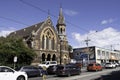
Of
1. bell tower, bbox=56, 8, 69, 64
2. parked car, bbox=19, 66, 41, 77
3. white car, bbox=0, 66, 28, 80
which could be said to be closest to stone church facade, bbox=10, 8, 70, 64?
bell tower, bbox=56, 8, 69, 64

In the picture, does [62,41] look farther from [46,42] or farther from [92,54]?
[92,54]

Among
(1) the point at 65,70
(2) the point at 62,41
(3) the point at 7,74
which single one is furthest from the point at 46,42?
(3) the point at 7,74

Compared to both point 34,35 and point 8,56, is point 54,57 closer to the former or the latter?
point 34,35

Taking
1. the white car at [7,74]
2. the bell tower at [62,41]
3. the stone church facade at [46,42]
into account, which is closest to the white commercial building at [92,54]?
the bell tower at [62,41]

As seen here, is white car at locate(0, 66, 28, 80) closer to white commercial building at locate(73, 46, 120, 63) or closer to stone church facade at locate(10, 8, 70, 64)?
stone church facade at locate(10, 8, 70, 64)

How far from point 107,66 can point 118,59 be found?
58.2 meters

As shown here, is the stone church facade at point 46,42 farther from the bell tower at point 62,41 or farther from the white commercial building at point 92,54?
the white commercial building at point 92,54

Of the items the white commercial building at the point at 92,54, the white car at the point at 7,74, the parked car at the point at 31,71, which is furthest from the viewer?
the white commercial building at the point at 92,54

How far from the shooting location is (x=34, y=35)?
60.3m

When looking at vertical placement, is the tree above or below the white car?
above

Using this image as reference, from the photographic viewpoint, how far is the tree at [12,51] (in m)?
45.8

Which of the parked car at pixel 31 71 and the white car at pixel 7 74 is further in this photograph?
the parked car at pixel 31 71

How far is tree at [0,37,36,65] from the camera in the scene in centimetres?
4582

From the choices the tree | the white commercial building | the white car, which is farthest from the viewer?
the white commercial building
